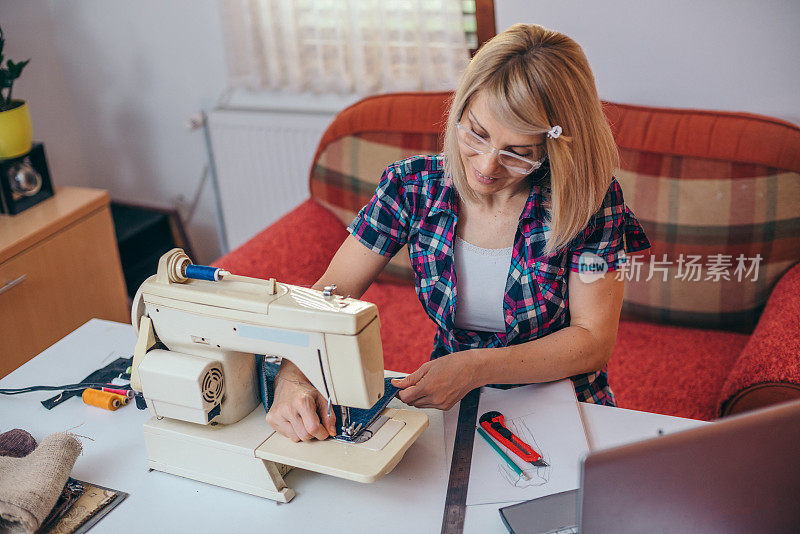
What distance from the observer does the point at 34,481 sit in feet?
3.49

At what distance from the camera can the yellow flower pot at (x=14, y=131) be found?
2207 millimetres

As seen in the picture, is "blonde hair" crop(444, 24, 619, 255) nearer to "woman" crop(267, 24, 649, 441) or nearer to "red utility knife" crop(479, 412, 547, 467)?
"woman" crop(267, 24, 649, 441)

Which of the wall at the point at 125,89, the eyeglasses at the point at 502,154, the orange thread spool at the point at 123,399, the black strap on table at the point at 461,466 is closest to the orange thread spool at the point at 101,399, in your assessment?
the orange thread spool at the point at 123,399

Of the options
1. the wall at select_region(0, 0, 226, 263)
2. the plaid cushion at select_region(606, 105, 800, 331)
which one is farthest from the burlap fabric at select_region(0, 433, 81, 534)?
the wall at select_region(0, 0, 226, 263)

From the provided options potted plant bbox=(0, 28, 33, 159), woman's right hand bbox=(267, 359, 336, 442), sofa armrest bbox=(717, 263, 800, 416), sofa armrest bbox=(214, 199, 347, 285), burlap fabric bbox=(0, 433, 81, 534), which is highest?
potted plant bbox=(0, 28, 33, 159)

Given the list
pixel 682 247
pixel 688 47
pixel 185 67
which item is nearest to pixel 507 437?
pixel 682 247

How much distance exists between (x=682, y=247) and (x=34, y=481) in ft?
5.29

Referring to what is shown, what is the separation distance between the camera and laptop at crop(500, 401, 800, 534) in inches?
29.8

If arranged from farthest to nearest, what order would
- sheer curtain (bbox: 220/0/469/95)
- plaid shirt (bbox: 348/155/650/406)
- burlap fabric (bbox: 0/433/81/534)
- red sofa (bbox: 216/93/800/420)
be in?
1. sheer curtain (bbox: 220/0/469/95)
2. red sofa (bbox: 216/93/800/420)
3. plaid shirt (bbox: 348/155/650/406)
4. burlap fabric (bbox: 0/433/81/534)

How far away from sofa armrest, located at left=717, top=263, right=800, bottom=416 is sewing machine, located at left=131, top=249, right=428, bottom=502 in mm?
853

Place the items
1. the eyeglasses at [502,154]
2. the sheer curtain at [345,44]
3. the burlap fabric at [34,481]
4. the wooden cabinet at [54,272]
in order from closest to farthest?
the burlap fabric at [34,481] < the eyeglasses at [502,154] < the wooden cabinet at [54,272] < the sheer curtain at [345,44]

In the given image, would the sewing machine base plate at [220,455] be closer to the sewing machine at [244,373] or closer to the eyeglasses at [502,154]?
the sewing machine at [244,373]

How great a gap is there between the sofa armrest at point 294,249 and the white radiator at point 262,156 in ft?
1.44

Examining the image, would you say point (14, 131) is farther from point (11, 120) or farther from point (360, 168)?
point (360, 168)
